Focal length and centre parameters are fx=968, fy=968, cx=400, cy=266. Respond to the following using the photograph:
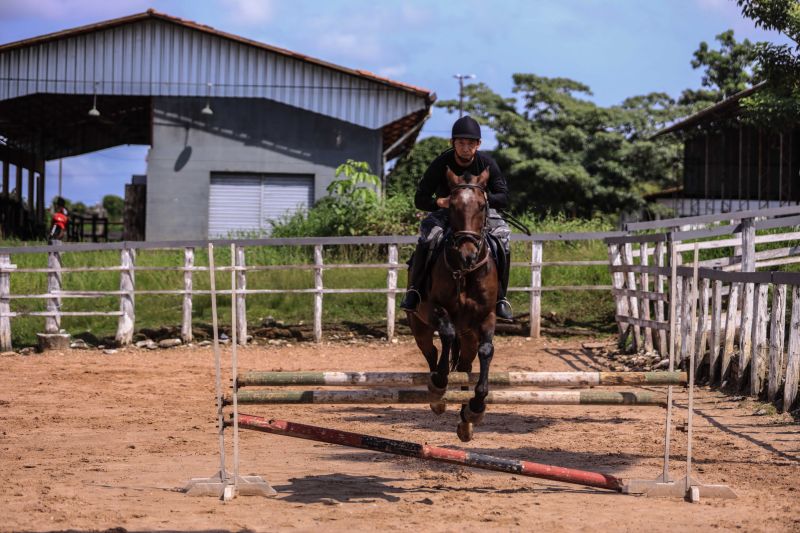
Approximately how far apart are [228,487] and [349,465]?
175cm

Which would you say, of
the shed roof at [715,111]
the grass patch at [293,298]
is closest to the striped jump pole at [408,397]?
the grass patch at [293,298]

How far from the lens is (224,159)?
87.4 ft

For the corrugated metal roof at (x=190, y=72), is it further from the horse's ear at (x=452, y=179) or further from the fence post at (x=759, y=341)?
the horse's ear at (x=452, y=179)

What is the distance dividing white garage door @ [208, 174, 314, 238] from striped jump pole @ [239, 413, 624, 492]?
1927 centimetres

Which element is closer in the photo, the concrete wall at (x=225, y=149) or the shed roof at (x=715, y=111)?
the concrete wall at (x=225, y=149)

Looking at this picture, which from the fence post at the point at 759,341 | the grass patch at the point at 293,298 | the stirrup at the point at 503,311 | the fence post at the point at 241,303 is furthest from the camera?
the grass patch at the point at 293,298

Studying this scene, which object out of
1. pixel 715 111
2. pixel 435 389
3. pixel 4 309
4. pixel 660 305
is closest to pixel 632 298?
pixel 660 305

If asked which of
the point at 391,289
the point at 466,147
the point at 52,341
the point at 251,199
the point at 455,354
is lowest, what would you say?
the point at 52,341

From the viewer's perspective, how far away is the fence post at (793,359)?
10.2m

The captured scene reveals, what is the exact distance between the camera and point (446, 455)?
7.05 m

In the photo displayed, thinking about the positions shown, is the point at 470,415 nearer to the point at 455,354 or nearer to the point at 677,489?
the point at 455,354

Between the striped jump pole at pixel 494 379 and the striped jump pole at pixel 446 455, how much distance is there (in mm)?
340

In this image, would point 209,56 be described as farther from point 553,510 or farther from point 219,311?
point 553,510

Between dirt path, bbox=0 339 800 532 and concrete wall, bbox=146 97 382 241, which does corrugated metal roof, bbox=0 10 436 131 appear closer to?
concrete wall, bbox=146 97 382 241
